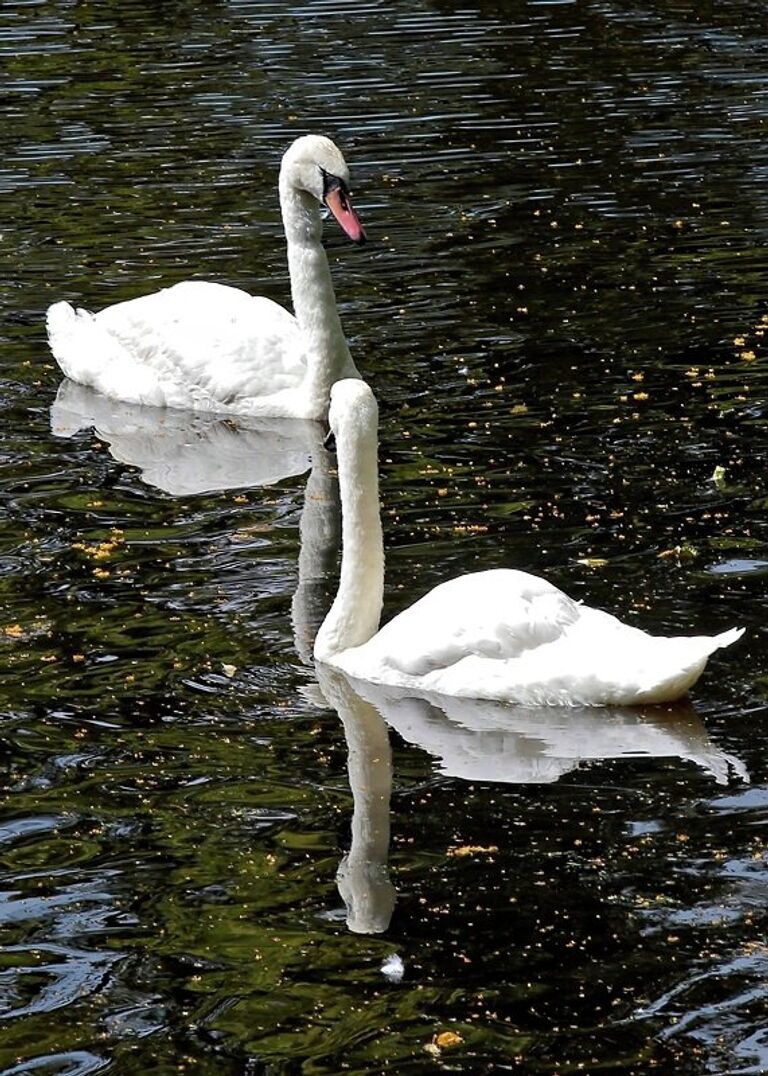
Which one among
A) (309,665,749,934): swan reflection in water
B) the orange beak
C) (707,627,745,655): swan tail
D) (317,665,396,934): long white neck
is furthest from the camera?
the orange beak

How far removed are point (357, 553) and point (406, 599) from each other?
61 centimetres

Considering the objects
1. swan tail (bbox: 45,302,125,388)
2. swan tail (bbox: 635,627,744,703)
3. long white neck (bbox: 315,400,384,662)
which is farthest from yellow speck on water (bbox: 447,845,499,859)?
swan tail (bbox: 45,302,125,388)

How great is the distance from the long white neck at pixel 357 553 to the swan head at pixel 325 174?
15.9 ft

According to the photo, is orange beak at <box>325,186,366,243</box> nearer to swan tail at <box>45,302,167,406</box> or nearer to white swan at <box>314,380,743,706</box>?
swan tail at <box>45,302,167,406</box>

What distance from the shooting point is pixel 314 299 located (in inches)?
598

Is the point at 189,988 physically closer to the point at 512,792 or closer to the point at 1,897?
the point at 1,897

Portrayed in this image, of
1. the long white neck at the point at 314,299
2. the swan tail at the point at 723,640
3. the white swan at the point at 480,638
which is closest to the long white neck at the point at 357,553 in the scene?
the white swan at the point at 480,638

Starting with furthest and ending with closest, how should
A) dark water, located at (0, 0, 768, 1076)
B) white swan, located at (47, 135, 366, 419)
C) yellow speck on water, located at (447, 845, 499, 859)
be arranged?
white swan, located at (47, 135, 366, 419) < yellow speck on water, located at (447, 845, 499, 859) < dark water, located at (0, 0, 768, 1076)

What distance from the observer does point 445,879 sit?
27.6 feet

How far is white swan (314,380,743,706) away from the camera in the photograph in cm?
962

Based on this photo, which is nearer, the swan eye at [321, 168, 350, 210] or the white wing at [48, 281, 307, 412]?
the white wing at [48, 281, 307, 412]

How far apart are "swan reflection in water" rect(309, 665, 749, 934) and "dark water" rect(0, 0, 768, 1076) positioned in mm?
26

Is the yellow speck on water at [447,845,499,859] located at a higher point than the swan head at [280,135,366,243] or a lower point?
lower

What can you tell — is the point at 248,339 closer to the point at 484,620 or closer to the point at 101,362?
the point at 101,362
